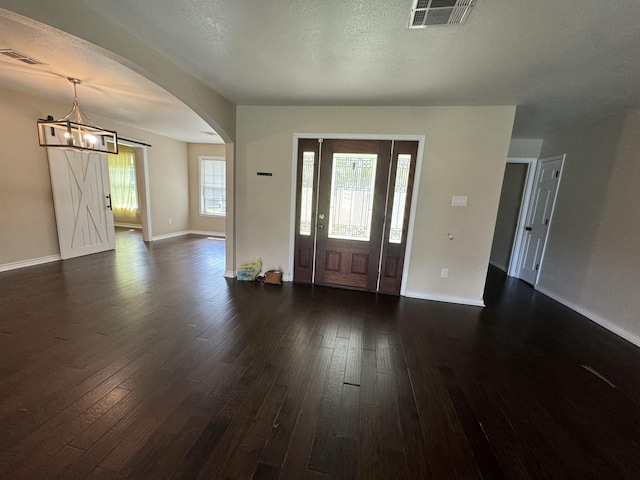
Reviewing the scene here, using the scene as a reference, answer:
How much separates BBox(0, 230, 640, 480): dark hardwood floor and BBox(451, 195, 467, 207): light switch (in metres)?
1.39

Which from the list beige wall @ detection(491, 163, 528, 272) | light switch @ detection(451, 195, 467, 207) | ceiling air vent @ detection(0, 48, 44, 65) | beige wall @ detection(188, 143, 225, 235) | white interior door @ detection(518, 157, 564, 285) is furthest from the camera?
beige wall @ detection(188, 143, 225, 235)

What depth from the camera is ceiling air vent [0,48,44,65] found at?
2484 mm

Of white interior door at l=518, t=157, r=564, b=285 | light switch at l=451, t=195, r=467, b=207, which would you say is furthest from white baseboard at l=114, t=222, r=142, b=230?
white interior door at l=518, t=157, r=564, b=285

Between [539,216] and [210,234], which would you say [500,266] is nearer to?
[539,216]

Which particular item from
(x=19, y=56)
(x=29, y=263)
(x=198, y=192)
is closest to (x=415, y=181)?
(x=19, y=56)

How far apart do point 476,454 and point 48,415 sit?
8.13 feet

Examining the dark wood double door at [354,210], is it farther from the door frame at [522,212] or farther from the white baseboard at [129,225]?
the white baseboard at [129,225]

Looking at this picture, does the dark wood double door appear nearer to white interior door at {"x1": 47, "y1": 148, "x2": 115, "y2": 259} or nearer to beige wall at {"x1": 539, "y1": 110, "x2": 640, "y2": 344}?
beige wall at {"x1": 539, "y1": 110, "x2": 640, "y2": 344}

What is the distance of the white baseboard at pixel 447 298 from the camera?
3.61m

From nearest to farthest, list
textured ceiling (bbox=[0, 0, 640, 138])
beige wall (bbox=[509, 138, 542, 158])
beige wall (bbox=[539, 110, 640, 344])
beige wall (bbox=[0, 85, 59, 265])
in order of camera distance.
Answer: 1. textured ceiling (bbox=[0, 0, 640, 138])
2. beige wall (bbox=[539, 110, 640, 344])
3. beige wall (bbox=[0, 85, 59, 265])
4. beige wall (bbox=[509, 138, 542, 158])

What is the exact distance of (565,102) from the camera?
9.75ft

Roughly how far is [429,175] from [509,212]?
120 inches

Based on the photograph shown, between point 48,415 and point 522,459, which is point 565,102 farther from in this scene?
point 48,415

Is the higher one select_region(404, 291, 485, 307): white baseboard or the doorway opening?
the doorway opening
